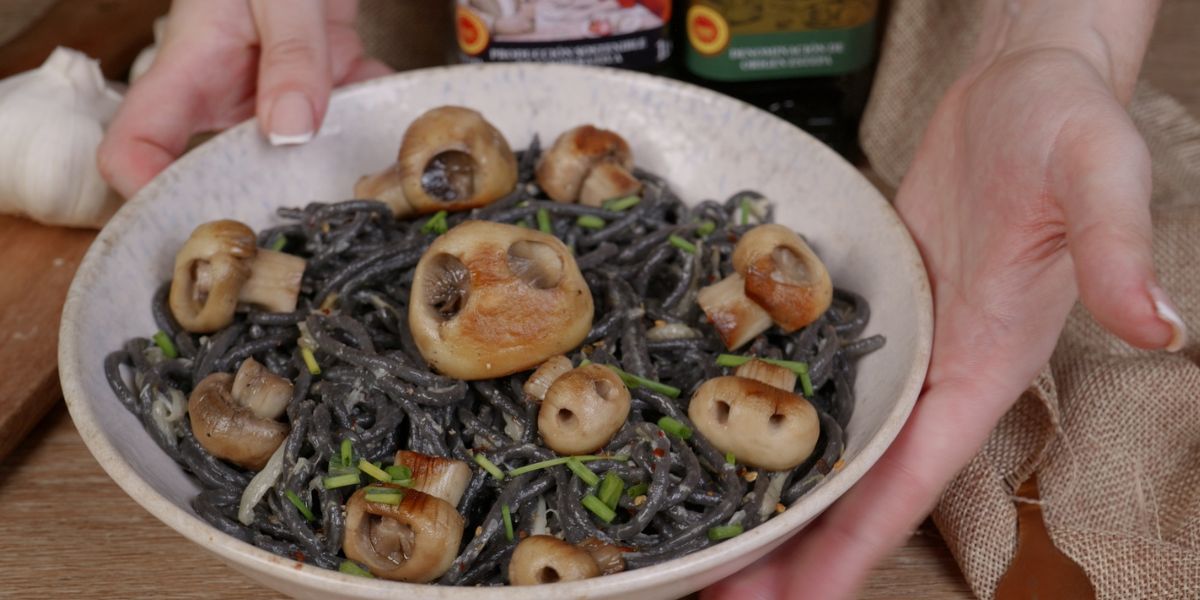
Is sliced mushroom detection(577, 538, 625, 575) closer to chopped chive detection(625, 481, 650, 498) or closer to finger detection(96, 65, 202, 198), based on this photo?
chopped chive detection(625, 481, 650, 498)

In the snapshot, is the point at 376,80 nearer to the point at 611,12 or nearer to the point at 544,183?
the point at 544,183

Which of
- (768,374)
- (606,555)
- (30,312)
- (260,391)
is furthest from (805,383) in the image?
(30,312)

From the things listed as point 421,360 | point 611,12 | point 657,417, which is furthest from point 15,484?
point 611,12

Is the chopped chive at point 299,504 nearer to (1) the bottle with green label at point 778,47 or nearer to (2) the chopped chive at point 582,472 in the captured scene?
(2) the chopped chive at point 582,472

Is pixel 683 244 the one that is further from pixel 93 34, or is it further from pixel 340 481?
pixel 93 34

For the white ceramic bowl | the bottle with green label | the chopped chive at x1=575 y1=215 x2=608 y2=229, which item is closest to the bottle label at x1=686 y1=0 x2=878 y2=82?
the bottle with green label
